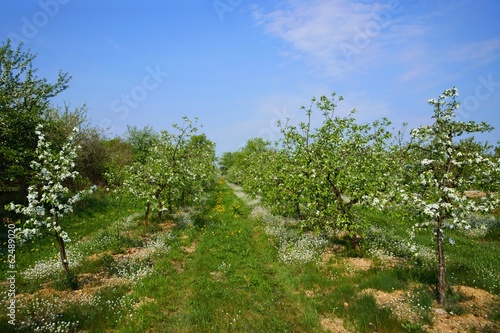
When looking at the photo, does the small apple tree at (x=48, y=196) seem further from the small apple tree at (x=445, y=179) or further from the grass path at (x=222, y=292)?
the small apple tree at (x=445, y=179)

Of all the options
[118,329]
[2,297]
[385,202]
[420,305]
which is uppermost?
[385,202]

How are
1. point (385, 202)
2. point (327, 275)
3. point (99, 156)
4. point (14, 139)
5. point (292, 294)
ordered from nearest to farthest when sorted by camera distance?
point (385, 202) < point (292, 294) < point (327, 275) < point (14, 139) < point (99, 156)

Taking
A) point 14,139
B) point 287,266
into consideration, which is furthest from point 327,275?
point 14,139

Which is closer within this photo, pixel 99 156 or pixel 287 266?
pixel 287 266

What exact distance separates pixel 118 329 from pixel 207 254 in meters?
8.08

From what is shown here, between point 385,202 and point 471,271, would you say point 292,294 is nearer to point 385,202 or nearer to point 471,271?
point 385,202

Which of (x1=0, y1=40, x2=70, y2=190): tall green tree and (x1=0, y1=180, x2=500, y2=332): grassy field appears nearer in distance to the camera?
(x1=0, y1=180, x2=500, y2=332): grassy field

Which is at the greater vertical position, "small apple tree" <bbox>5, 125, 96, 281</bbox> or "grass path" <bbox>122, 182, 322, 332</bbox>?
"small apple tree" <bbox>5, 125, 96, 281</bbox>

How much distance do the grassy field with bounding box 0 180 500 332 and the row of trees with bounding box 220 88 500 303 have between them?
1.15 m

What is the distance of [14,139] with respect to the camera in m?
21.8

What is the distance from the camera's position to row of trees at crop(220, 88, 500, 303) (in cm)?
1052

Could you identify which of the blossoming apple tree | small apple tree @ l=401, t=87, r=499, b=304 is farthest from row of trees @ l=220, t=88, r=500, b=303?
the blossoming apple tree

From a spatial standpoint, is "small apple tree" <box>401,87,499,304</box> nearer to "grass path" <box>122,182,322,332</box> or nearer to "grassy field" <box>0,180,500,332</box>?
"grassy field" <box>0,180,500,332</box>

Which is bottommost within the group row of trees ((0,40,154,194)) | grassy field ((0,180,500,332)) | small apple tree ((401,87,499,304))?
grassy field ((0,180,500,332))
